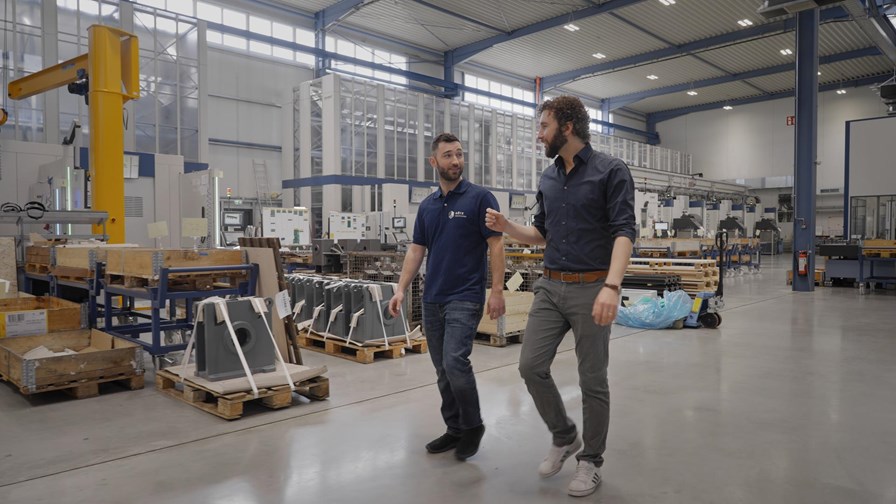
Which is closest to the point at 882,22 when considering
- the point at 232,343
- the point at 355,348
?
the point at 355,348

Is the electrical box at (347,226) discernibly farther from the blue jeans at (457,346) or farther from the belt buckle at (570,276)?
the belt buckle at (570,276)

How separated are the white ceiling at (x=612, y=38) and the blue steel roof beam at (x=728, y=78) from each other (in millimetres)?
198

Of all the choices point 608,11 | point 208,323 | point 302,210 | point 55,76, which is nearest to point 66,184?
point 55,76

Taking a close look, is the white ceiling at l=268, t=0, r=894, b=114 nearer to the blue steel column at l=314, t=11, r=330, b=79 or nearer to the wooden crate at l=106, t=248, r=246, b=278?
the blue steel column at l=314, t=11, r=330, b=79

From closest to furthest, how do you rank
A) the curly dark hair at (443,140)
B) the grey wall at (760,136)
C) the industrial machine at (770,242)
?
1. the curly dark hair at (443,140)
2. the grey wall at (760,136)
3. the industrial machine at (770,242)

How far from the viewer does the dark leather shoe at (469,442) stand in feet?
11.4

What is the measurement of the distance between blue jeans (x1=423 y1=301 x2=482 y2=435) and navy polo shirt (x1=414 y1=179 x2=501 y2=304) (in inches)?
2.4

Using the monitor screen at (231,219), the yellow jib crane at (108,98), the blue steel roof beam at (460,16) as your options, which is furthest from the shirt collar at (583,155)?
the blue steel roof beam at (460,16)

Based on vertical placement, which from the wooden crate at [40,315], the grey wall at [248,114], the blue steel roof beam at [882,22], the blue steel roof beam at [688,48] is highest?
the blue steel roof beam at [688,48]

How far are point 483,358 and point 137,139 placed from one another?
1000 cm

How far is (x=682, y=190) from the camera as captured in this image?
88.2ft

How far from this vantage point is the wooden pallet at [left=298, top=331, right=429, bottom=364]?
6273 mm

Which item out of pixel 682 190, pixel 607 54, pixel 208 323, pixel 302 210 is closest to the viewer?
pixel 208 323

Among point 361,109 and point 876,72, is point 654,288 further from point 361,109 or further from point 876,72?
point 876,72
